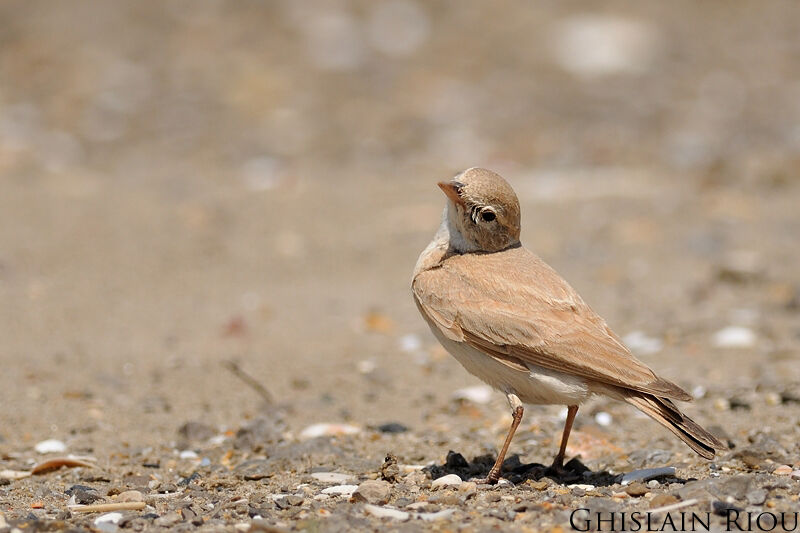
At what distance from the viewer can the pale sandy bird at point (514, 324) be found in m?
4.86

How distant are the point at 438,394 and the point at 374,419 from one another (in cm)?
73

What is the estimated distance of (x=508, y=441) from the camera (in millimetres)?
5047

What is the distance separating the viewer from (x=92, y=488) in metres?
5.27

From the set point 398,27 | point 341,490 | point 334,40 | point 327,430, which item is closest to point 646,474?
point 341,490

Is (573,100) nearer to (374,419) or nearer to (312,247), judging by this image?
(312,247)

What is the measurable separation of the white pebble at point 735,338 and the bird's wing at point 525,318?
118 inches

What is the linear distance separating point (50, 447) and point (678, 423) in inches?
137

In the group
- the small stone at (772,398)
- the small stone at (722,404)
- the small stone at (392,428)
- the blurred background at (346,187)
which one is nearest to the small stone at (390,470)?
the small stone at (392,428)

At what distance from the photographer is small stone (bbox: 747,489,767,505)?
4.43 m

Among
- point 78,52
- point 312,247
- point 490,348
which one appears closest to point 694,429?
point 490,348

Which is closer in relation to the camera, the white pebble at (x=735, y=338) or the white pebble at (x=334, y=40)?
the white pebble at (x=735, y=338)

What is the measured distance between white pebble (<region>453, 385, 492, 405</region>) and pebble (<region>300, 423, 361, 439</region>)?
0.96 m

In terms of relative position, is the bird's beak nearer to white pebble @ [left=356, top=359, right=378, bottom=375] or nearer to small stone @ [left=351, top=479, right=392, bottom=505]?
small stone @ [left=351, top=479, right=392, bottom=505]

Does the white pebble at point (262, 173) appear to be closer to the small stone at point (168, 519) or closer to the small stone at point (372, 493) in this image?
the small stone at point (372, 493)
